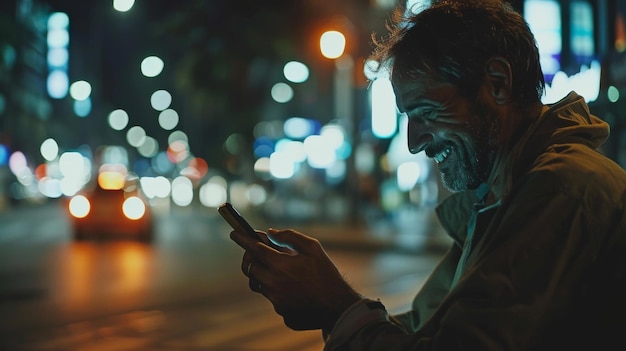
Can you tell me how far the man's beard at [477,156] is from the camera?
5.27 ft

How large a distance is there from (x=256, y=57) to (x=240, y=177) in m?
16.8

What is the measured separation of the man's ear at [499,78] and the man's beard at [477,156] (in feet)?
0.09

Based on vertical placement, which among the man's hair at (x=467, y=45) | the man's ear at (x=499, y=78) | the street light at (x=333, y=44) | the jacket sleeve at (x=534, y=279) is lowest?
the jacket sleeve at (x=534, y=279)

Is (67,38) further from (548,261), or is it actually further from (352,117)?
(548,261)

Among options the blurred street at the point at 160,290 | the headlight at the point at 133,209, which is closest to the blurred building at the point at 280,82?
the blurred street at the point at 160,290

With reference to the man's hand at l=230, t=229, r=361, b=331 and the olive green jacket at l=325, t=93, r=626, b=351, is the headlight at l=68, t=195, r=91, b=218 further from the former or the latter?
the olive green jacket at l=325, t=93, r=626, b=351

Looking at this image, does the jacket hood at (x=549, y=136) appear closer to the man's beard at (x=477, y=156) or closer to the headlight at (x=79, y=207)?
the man's beard at (x=477, y=156)

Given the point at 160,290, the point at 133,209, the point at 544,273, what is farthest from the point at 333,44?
the point at 544,273

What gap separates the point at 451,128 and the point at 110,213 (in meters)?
21.3

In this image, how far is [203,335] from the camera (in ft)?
26.7

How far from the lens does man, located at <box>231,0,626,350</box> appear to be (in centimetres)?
132

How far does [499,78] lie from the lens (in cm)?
158

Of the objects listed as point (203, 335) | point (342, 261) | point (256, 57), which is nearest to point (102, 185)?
point (256, 57)

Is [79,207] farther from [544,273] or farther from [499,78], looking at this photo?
[544,273]
